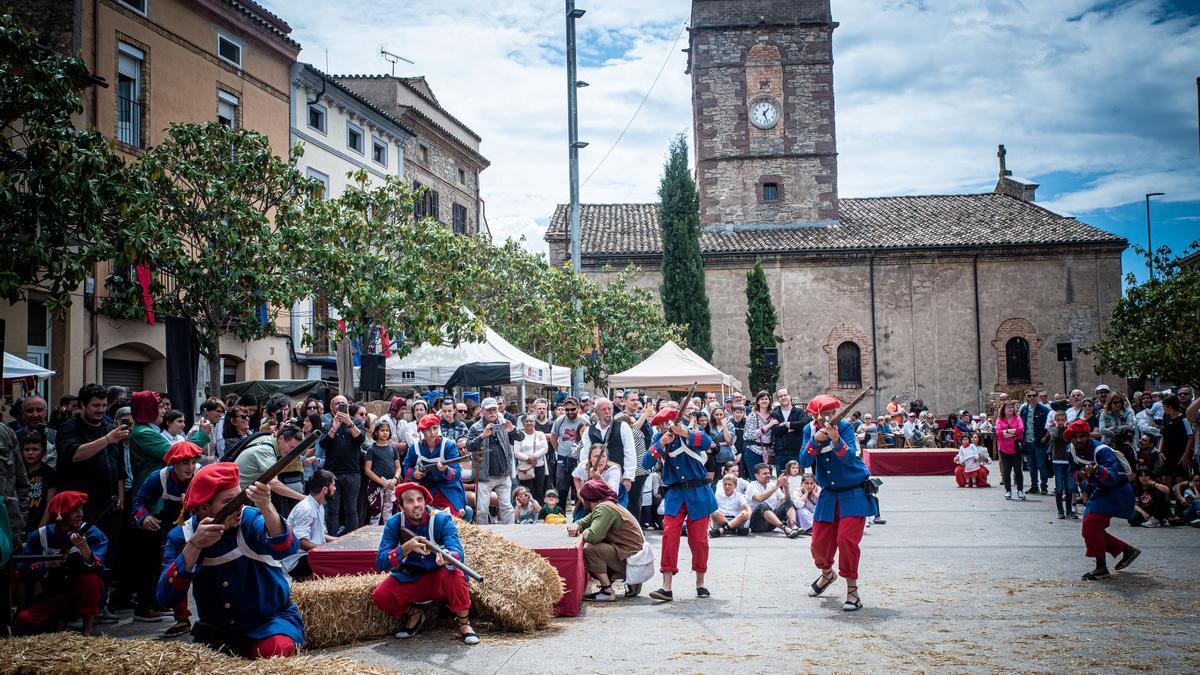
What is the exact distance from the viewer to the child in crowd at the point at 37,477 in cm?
800

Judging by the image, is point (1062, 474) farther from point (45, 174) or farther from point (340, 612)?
point (45, 174)

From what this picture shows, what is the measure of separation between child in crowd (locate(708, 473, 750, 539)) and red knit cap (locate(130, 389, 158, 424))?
25.8 ft

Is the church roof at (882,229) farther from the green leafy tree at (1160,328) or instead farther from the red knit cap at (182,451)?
the red knit cap at (182,451)

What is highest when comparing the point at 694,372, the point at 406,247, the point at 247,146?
the point at 247,146

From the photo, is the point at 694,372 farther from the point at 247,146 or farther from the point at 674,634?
the point at 674,634

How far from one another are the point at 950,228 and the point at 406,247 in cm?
3099

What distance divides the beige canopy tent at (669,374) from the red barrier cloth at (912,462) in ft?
16.1

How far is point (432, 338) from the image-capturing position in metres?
18.3

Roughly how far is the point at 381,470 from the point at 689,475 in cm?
428

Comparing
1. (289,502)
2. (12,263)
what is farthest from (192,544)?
(12,263)

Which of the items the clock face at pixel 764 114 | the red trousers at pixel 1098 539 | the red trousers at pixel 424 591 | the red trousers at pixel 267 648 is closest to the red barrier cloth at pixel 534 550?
the red trousers at pixel 424 591

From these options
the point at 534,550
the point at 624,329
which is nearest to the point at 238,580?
the point at 534,550

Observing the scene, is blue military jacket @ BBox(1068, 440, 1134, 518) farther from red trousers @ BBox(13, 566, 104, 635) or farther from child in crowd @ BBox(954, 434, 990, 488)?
child in crowd @ BBox(954, 434, 990, 488)

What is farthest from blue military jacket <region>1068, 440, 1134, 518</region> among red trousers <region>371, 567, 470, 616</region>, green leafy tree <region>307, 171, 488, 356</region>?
green leafy tree <region>307, 171, 488, 356</region>
